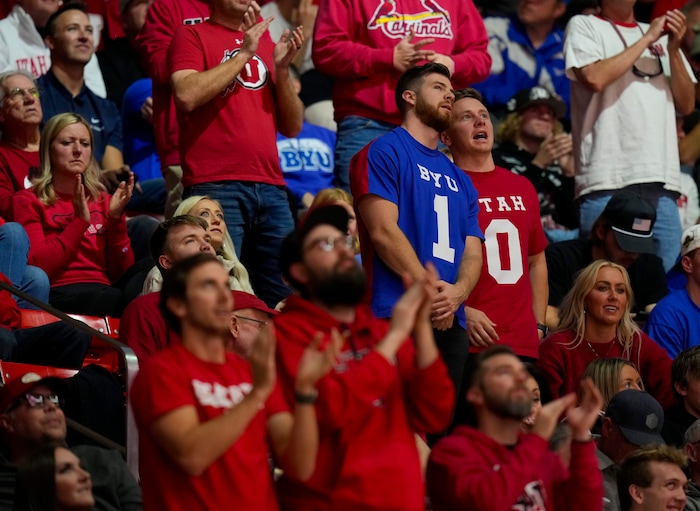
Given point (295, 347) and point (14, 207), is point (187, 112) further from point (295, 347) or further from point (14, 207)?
point (295, 347)

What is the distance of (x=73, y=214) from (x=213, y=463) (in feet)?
12.5

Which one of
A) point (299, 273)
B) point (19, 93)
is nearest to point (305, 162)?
point (19, 93)

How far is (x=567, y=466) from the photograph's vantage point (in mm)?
5266

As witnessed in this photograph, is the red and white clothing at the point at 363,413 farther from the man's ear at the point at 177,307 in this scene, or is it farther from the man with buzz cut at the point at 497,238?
the man with buzz cut at the point at 497,238

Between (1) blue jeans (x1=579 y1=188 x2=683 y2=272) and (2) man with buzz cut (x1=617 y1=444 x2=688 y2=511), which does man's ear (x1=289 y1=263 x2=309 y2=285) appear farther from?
(1) blue jeans (x1=579 y1=188 x2=683 y2=272)

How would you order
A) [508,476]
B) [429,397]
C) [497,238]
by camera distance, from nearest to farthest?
[429,397]
[508,476]
[497,238]

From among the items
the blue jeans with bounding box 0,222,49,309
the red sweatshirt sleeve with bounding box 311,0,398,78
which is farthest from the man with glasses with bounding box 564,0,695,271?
the blue jeans with bounding box 0,222,49,309

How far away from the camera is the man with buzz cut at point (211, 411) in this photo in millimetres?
4301

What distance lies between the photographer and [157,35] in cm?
817

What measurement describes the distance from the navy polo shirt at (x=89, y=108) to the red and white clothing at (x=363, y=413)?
16.3ft

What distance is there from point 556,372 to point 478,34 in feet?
6.86

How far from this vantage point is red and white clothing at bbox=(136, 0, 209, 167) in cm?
814

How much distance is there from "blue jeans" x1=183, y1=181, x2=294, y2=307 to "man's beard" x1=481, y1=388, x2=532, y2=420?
102 inches

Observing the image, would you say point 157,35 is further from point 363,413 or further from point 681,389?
point 363,413
